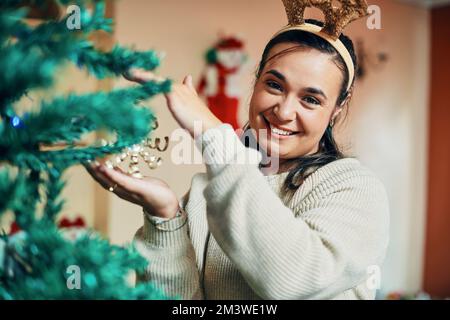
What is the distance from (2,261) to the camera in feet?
1.40

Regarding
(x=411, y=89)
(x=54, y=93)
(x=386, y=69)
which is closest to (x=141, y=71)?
(x=54, y=93)

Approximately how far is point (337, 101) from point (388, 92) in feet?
7.38

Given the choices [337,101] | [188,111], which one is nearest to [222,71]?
[337,101]

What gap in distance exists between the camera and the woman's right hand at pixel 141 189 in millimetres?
458

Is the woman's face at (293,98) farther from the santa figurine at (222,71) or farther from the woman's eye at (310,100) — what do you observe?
the santa figurine at (222,71)

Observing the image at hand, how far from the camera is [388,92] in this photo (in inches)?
107

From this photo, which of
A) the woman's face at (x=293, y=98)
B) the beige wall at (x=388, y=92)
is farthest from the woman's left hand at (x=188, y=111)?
the beige wall at (x=388, y=92)

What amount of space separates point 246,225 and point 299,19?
0.25 metres

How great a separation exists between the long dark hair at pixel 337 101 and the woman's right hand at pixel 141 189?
0.15 metres

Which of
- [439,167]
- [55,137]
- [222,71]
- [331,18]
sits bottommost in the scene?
[439,167]

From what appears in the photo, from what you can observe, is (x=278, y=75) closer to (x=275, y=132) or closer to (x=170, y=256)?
(x=275, y=132)

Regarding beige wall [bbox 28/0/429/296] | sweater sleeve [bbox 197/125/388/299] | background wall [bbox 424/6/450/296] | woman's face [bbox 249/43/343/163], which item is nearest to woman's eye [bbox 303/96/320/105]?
woman's face [bbox 249/43/343/163]

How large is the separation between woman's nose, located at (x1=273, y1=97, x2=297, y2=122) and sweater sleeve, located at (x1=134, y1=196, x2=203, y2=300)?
0.46ft
